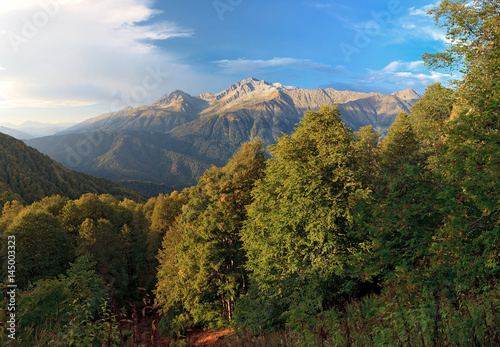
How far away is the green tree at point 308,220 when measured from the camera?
54.2ft

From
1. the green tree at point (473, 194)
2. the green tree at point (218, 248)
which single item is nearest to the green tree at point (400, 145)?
the green tree at point (218, 248)

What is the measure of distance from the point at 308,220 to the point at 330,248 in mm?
2131

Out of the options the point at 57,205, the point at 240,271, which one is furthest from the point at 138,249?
the point at 240,271

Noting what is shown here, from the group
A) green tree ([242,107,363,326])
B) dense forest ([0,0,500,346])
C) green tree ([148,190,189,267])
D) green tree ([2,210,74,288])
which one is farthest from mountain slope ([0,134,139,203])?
green tree ([242,107,363,326])

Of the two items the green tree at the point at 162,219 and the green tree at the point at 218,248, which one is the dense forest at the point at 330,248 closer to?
the green tree at the point at 218,248

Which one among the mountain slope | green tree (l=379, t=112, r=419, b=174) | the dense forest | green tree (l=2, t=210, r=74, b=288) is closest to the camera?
the dense forest

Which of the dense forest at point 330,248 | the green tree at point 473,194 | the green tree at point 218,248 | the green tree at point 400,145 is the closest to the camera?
the dense forest at point 330,248

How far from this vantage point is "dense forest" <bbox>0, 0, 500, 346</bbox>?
576 centimetres

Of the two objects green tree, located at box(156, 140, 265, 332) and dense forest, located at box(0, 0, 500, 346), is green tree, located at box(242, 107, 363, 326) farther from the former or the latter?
green tree, located at box(156, 140, 265, 332)

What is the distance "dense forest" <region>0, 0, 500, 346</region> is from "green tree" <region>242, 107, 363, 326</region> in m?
0.10

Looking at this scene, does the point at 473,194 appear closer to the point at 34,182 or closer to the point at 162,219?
the point at 162,219

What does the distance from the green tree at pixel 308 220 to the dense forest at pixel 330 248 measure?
104 millimetres

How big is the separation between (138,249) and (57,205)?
58.1 ft

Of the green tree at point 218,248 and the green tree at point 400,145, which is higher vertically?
the green tree at point 400,145
